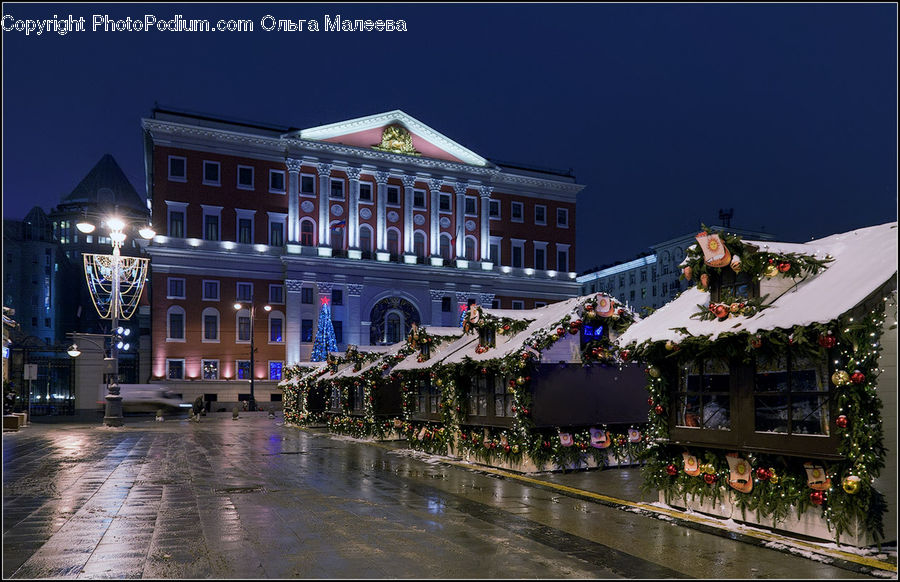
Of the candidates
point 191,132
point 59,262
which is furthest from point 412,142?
point 59,262

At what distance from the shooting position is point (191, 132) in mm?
69625

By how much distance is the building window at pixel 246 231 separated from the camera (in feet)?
238

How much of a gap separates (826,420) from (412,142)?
73.4 metres

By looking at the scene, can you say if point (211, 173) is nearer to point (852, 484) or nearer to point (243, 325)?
point (243, 325)

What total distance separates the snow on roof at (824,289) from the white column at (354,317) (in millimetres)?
62645

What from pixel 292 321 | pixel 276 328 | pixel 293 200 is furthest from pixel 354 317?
pixel 293 200

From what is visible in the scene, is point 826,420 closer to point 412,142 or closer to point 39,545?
point 39,545

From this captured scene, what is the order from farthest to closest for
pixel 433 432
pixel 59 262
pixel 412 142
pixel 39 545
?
pixel 59 262 → pixel 412 142 → pixel 433 432 → pixel 39 545

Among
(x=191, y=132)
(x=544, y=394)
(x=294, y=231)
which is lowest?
(x=544, y=394)

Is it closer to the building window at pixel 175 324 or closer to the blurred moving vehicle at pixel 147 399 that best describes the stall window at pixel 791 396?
the blurred moving vehicle at pixel 147 399

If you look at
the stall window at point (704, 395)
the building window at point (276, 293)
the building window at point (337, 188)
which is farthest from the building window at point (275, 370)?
the stall window at point (704, 395)

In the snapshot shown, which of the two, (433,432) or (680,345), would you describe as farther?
(433,432)

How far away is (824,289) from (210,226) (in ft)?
219

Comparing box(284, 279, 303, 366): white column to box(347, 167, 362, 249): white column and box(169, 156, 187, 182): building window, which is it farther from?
box(169, 156, 187, 182): building window
